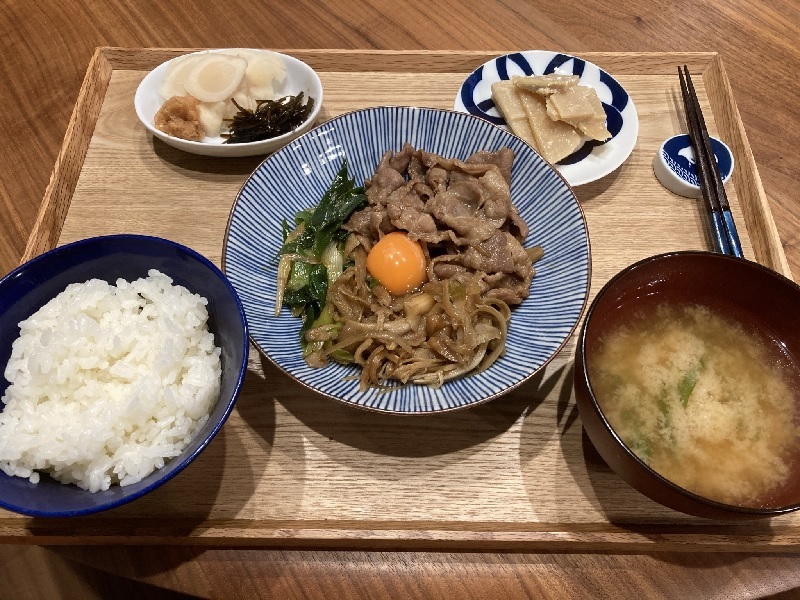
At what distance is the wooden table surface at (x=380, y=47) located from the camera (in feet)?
5.73

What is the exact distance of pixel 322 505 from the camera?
5.84 ft

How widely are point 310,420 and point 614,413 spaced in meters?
0.98

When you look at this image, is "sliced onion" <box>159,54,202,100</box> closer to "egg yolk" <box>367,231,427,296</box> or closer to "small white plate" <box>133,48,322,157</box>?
"small white plate" <box>133,48,322,157</box>

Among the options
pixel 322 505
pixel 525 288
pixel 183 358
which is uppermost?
pixel 525 288

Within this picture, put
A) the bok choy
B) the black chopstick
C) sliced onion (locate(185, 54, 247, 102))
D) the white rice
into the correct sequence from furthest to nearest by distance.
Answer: sliced onion (locate(185, 54, 247, 102))
the black chopstick
the bok choy
the white rice

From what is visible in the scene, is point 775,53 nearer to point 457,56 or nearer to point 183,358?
point 457,56

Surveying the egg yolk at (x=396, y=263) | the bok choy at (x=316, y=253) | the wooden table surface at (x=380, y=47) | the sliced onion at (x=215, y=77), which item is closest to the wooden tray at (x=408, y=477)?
the wooden table surface at (x=380, y=47)

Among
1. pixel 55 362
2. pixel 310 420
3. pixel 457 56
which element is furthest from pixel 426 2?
pixel 55 362

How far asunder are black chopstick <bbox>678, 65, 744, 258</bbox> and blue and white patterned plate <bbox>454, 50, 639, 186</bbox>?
25 centimetres

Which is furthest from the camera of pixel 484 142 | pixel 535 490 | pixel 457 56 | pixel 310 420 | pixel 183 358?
pixel 457 56

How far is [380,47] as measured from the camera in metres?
3.22

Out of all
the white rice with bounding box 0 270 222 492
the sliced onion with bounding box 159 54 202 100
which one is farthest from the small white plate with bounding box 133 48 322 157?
the white rice with bounding box 0 270 222 492

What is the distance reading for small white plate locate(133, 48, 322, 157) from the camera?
2539mm

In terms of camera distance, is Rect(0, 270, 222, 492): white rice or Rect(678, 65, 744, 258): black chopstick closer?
Rect(0, 270, 222, 492): white rice
